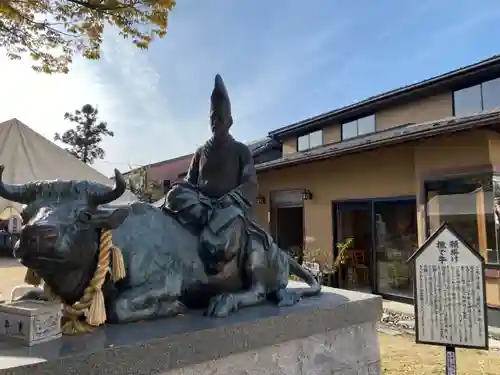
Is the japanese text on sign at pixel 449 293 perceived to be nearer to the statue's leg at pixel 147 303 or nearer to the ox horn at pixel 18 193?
the statue's leg at pixel 147 303

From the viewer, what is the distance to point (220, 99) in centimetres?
295

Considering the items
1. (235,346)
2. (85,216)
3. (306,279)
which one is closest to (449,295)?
(306,279)

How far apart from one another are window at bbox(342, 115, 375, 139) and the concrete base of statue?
28.7 ft

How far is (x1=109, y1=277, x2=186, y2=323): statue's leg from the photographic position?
221 cm

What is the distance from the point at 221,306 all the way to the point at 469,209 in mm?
5977

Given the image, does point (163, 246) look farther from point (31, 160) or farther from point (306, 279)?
point (31, 160)

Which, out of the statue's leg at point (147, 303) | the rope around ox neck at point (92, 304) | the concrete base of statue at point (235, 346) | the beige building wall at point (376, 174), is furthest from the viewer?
the beige building wall at point (376, 174)

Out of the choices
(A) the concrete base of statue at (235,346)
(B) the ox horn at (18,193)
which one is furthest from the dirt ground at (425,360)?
(B) the ox horn at (18,193)

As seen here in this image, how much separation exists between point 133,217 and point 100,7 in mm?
4754

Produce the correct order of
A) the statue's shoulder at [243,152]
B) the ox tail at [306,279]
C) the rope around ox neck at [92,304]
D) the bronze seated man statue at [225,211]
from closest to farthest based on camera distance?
the rope around ox neck at [92,304]
the bronze seated man statue at [225,211]
the statue's shoulder at [243,152]
the ox tail at [306,279]

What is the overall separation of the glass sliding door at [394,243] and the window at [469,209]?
629 mm

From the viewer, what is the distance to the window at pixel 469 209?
670cm

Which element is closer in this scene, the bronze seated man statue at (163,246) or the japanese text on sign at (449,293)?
the bronze seated man statue at (163,246)

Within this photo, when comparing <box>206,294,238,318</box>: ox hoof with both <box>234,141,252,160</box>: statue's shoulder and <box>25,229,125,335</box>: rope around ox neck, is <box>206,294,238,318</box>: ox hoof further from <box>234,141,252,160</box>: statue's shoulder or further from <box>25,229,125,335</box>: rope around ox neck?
<box>234,141,252,160</box>: statue's shoulder
